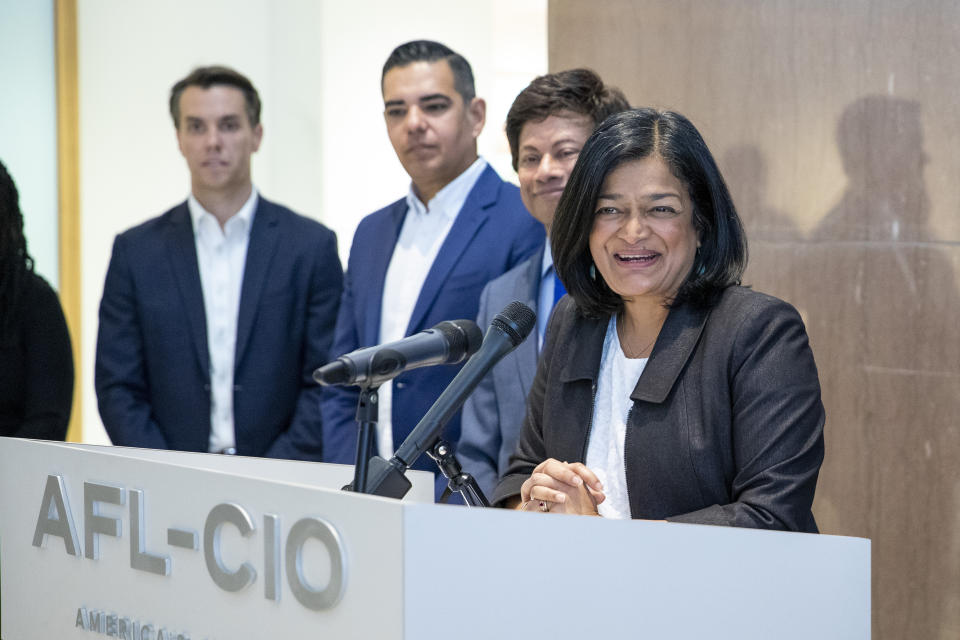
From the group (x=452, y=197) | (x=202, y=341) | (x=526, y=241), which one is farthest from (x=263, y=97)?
(x=526, y=241)

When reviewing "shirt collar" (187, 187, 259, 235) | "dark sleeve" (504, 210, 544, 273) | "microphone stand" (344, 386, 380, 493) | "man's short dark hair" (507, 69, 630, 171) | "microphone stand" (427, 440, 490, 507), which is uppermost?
"man's short dark hair" (507, 69, 630, 171)

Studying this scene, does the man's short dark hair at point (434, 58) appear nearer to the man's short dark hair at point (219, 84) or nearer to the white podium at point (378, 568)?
the man's short dark hair at point (219, 84)

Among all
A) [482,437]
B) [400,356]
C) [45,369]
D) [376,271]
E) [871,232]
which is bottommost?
[482,437]

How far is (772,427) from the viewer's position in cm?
182

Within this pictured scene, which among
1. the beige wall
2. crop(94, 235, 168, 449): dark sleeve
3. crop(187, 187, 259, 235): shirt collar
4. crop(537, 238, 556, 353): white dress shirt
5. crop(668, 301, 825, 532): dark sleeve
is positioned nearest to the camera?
crop(668, 301, 825, 532): dark sleeve

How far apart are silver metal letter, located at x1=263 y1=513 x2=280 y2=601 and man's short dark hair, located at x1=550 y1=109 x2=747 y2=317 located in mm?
923

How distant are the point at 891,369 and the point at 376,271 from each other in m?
1.51

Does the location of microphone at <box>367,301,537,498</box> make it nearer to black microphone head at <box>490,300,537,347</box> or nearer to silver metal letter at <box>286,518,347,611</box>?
black microphone head at <box>490,300,537,347</box>

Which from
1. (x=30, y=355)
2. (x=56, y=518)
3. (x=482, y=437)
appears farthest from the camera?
(x=30, y=355)

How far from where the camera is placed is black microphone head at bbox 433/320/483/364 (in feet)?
5.39

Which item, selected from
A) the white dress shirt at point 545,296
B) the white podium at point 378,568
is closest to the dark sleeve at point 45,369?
the white dress shirt at point 545,296

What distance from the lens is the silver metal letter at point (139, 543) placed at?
158 centimetres

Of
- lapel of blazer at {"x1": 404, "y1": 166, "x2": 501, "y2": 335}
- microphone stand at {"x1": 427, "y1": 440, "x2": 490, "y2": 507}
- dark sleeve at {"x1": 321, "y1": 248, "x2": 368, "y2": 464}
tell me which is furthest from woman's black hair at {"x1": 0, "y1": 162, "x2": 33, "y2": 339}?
microphone stand at {"x1": 427, "y1": 440, "x2": 490, "y2": 507}

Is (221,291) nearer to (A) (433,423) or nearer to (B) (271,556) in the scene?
(A) (433,423)
